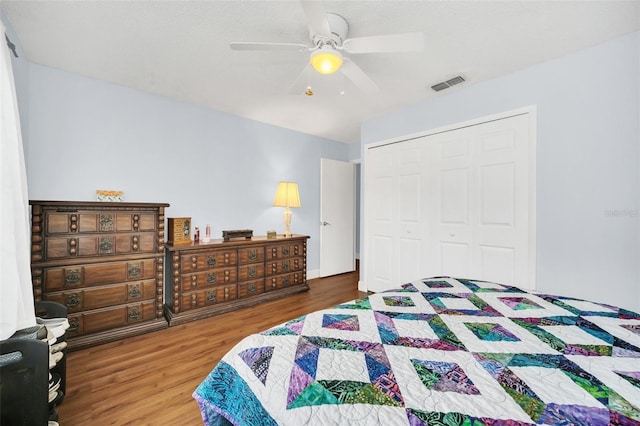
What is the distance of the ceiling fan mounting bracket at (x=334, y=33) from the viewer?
1.70 metres

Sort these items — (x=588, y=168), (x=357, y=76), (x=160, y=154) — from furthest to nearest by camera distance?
(x=160, y=154), (x=588, y=168), (x=357, y=76)

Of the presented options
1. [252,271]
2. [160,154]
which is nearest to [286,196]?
[252,271]

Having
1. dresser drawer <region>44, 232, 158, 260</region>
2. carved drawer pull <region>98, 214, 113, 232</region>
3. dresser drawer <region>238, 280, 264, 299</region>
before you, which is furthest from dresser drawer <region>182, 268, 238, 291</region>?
carved drawer pull <region>98, 214, 113, 232</region>

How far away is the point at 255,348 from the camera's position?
1.05 m

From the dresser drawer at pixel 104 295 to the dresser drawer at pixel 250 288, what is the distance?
939 millimetres

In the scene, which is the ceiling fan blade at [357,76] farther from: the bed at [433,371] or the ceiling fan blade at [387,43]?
the bed at [433,371]

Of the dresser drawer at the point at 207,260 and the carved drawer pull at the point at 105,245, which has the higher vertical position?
the carved drawer pull at the point at 105,245

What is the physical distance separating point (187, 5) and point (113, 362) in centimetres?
266

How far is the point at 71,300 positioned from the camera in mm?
2326

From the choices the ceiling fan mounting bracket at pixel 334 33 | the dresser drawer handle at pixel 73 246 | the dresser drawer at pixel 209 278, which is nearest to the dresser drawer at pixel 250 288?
the dresser drawer at pixel 209 278

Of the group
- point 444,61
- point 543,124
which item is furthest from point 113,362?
point 543,124

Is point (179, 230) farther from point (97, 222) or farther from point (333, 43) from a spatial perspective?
point (333, 43)

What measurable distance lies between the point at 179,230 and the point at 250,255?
0.87m

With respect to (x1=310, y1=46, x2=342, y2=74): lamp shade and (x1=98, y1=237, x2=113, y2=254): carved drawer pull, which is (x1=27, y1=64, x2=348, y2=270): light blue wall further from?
(x1=310, y1=46, x2=342, y2=74): lamp shade
